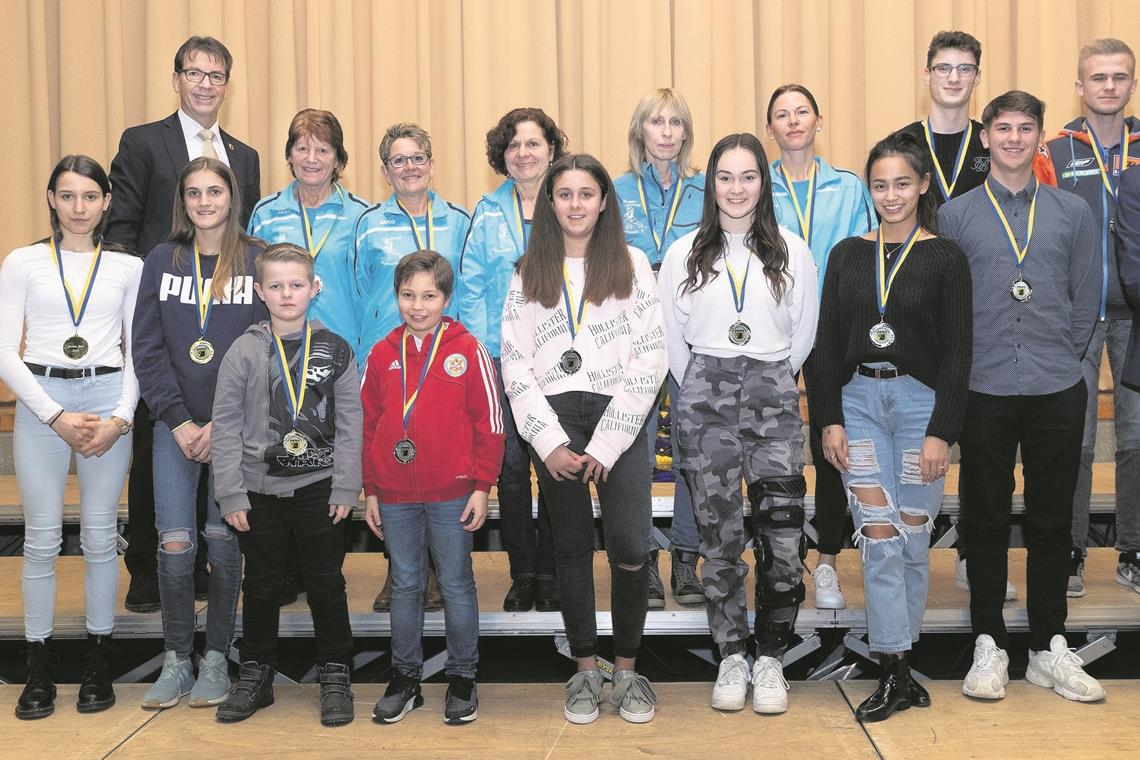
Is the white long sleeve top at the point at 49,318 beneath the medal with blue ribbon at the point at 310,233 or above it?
beneath

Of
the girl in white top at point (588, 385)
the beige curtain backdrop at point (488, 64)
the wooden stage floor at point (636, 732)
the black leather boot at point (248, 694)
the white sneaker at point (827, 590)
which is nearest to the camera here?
the wooden stage floor at point (636, 732)

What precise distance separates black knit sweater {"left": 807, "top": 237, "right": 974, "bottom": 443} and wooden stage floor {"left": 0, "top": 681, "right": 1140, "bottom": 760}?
818 mm

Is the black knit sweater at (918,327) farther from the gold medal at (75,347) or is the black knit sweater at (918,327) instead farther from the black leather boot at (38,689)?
the black leather boot at (38,689)

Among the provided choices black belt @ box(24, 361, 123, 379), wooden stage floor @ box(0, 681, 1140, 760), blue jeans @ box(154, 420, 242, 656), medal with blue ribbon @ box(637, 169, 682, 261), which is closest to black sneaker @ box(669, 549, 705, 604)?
wooden stage floor @ box(0, 681, 1140, 760)

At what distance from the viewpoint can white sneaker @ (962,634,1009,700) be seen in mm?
2969

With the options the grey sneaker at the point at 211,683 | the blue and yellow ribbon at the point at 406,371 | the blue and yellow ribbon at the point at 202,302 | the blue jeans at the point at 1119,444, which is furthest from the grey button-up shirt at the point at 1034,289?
the grey sneaker at the point at 211,683

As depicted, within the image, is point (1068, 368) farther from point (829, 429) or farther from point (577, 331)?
point (577, 331)

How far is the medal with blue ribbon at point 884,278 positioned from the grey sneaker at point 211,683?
2.13 meters

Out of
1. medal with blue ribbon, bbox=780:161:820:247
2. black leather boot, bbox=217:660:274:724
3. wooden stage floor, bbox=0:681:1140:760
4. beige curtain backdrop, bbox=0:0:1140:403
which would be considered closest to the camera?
wooden stage floor, bbox=0:681:1140:760

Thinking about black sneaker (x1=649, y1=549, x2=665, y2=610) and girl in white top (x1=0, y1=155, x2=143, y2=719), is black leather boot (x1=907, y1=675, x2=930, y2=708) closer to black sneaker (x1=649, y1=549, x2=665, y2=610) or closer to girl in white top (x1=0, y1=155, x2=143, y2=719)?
black sneaker (x1=649, y1=549, x2=665, y2=610)

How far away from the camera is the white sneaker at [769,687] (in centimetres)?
290

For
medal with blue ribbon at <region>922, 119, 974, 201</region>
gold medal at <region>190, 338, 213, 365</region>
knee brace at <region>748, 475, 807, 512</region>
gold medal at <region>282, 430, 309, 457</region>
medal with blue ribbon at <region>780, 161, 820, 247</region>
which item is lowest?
knee brace at <region>748, 475, 807, 512</region>

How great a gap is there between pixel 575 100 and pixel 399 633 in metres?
3.65

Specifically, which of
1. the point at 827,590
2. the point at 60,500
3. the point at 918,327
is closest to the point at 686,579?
the point at 827,590
